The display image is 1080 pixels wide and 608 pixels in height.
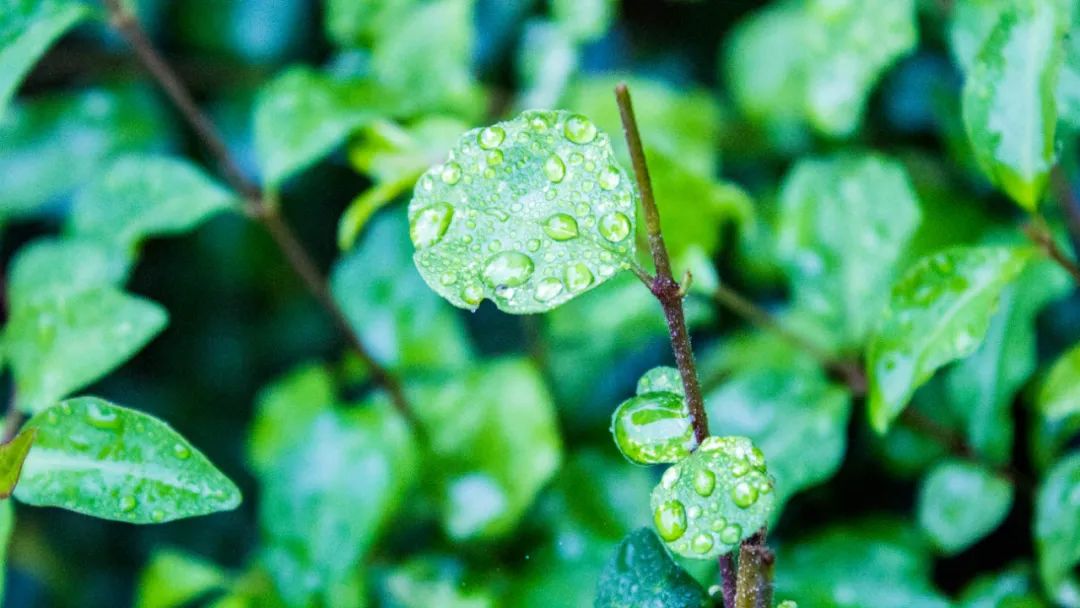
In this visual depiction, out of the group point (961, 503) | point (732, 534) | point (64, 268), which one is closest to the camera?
point (732, 534)

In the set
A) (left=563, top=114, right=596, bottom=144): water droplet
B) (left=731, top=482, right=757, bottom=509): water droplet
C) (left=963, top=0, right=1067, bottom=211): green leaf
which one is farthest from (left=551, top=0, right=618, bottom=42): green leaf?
(left=731, top=482, right=757, bottom=509): water droplet

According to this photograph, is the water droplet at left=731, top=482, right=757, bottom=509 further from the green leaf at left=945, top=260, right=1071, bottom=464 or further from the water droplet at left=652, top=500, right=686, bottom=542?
the green leaf at left=945, top=260, right=1071, bottom=464

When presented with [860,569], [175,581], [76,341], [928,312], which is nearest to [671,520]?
[928,312]

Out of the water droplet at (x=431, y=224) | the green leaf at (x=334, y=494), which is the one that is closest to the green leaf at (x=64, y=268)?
the green leaf at (x=334, y=494)

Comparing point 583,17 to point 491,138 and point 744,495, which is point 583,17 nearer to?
point 491,138

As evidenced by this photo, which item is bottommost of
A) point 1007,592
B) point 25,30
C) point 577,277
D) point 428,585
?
point 1007,592

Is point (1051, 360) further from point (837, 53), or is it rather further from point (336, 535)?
point (336, 535)
